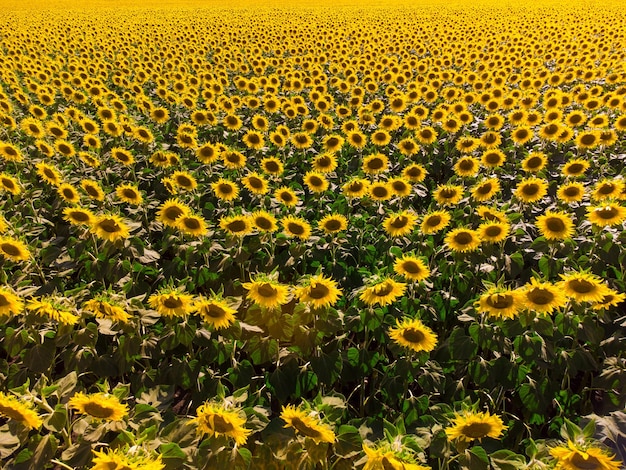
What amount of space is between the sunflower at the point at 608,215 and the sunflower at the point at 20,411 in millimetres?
4935

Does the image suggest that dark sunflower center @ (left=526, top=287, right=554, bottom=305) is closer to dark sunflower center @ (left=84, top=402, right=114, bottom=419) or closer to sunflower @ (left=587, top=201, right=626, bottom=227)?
sunflower @ (left=587, top=201, right=626, bottom=227)

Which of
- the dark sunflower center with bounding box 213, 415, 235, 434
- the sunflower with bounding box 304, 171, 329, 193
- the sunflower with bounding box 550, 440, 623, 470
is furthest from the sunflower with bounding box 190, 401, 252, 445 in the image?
the sunflower with bounding box 304, 171, 329, 193

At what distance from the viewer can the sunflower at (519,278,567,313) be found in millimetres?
3045

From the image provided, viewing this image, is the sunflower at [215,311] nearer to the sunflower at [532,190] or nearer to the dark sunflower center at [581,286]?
the dark sunflower center at [581,286]

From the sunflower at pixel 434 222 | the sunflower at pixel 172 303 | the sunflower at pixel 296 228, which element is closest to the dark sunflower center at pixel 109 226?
the sunflower at pixel 172 303

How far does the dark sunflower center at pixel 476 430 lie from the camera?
2314 millimetres

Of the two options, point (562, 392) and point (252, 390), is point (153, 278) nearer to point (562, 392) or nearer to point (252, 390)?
point (252, 390)

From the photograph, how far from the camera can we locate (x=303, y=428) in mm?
2371

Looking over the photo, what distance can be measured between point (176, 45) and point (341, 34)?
8276 mm

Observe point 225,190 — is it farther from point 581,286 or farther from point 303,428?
point 581,286

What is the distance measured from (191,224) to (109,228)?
2.56 feet

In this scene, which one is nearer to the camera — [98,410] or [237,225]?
[98,410]

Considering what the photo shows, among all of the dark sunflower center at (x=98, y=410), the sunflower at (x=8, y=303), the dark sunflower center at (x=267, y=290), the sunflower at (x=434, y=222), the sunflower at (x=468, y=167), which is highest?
the sunflower at (x=468, y=167)

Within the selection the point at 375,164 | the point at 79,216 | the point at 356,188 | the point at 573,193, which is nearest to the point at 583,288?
the point at 573,193
